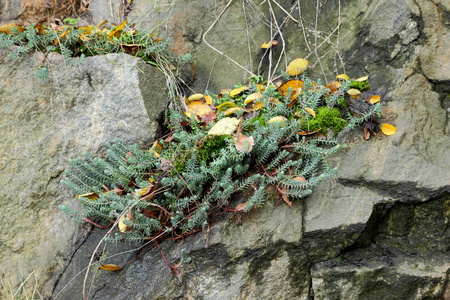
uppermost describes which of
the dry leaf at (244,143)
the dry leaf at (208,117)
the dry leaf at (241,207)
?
the dry leaf at (244,143)

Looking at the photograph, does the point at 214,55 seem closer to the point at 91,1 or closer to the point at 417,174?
the point at 91,1

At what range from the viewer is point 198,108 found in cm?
323

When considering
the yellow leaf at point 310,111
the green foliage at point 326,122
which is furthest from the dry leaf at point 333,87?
the yellow leaf at point 310,111

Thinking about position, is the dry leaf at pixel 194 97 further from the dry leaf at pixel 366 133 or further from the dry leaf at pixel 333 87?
the dry leaf at pixel 366 133

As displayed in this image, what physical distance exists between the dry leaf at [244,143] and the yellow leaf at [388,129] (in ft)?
3.31

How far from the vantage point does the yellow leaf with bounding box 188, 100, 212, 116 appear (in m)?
3.17

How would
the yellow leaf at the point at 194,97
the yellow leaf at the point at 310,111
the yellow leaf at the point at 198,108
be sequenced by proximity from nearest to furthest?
the yellow leaf at the point at 310,111
the yellow leaf at the point at 198,108
the yellow leaf at the point at 194,97

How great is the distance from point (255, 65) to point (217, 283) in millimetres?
2022

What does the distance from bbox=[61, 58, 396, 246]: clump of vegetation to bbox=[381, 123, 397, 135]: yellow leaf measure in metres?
0.09

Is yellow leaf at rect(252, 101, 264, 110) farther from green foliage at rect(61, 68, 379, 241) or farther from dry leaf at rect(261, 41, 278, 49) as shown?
dry leaf at rect(261, 41, 278, 49)

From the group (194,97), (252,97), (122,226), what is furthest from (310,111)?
(122,226)

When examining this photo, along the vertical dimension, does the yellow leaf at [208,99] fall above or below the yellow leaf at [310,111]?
below

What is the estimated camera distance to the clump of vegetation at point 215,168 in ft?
8.36

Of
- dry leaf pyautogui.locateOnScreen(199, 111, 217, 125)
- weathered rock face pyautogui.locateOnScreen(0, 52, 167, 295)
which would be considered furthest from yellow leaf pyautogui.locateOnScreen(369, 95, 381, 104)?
weathered rock face pyautogui.locateOnScreen(0, 52, 167, 295)
